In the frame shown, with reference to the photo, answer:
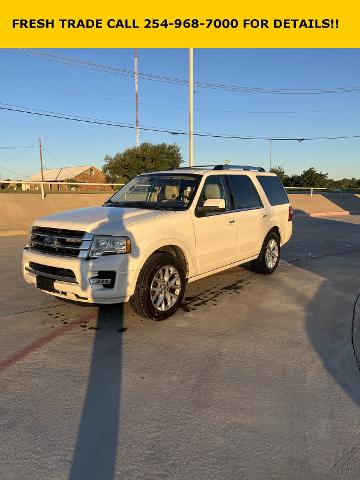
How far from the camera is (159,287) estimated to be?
4914mm

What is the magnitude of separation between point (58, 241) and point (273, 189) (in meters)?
4.52

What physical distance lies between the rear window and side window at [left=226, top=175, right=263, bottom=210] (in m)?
0.43

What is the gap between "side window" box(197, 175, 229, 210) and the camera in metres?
5.73

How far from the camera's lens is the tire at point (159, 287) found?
4.67 metres

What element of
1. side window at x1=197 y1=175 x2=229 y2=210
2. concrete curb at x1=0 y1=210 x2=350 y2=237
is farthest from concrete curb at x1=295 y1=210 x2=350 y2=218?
side window at x1=197 y1=175 x2=229 y2=210

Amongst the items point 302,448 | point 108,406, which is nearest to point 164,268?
point 108,406

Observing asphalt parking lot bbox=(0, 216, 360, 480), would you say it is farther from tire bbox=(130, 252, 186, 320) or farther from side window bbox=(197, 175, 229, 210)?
side window bbox=(197, 175, 229, 210)

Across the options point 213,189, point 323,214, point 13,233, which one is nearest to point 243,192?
point 213,189

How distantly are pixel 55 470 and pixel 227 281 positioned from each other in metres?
4.89

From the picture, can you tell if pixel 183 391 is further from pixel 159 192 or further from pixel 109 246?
pixel 159 192

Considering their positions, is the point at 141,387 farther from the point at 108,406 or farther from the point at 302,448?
the point at 302,448

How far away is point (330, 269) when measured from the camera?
323 inches

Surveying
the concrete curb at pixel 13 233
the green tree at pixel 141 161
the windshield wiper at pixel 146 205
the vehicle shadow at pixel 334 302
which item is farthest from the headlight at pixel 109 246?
the green tree at pixel 141 161

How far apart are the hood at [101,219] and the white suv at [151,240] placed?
0.01 meters
